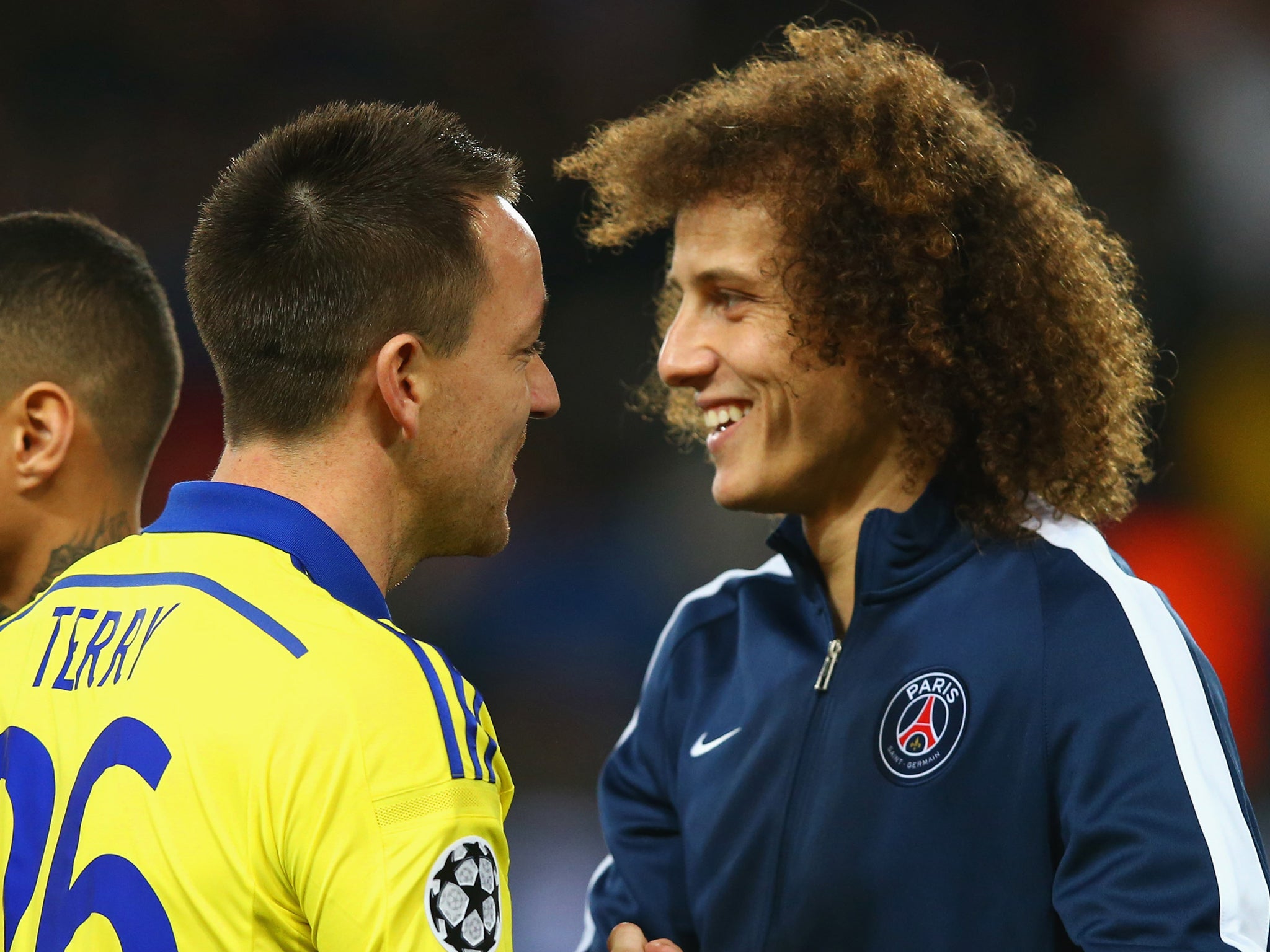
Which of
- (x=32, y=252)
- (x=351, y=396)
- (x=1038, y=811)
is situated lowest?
(x=1038, y=811)

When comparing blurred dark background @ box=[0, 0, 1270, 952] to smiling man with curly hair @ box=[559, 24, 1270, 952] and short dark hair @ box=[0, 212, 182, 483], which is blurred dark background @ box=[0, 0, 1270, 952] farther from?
short dark hair @ box=[0, 212, 182, 483]

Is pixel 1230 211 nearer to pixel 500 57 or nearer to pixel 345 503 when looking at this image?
pixel 500 57

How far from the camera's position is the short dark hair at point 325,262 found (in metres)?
1.69

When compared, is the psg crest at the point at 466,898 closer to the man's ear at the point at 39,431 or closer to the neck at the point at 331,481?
the neck at the point at 331,481

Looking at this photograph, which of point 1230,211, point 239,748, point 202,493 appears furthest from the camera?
point 1230,211

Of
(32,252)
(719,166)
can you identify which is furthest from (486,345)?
(32,252)

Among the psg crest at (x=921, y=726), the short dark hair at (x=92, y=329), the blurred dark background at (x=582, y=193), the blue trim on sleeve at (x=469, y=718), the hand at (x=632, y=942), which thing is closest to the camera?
the blue trim on sleeve at (x=469, y=718)

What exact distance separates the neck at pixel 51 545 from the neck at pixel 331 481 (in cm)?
71

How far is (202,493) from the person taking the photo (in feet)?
5.32

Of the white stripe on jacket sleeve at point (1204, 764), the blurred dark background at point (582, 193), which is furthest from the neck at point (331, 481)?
the blurred dark background at point (582, 193)

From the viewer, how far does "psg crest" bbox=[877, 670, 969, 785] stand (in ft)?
6.72

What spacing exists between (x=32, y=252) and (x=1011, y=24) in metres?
6.19

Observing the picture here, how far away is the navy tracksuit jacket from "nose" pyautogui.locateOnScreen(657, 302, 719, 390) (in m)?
0.33

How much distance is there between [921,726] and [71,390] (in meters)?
1.57
